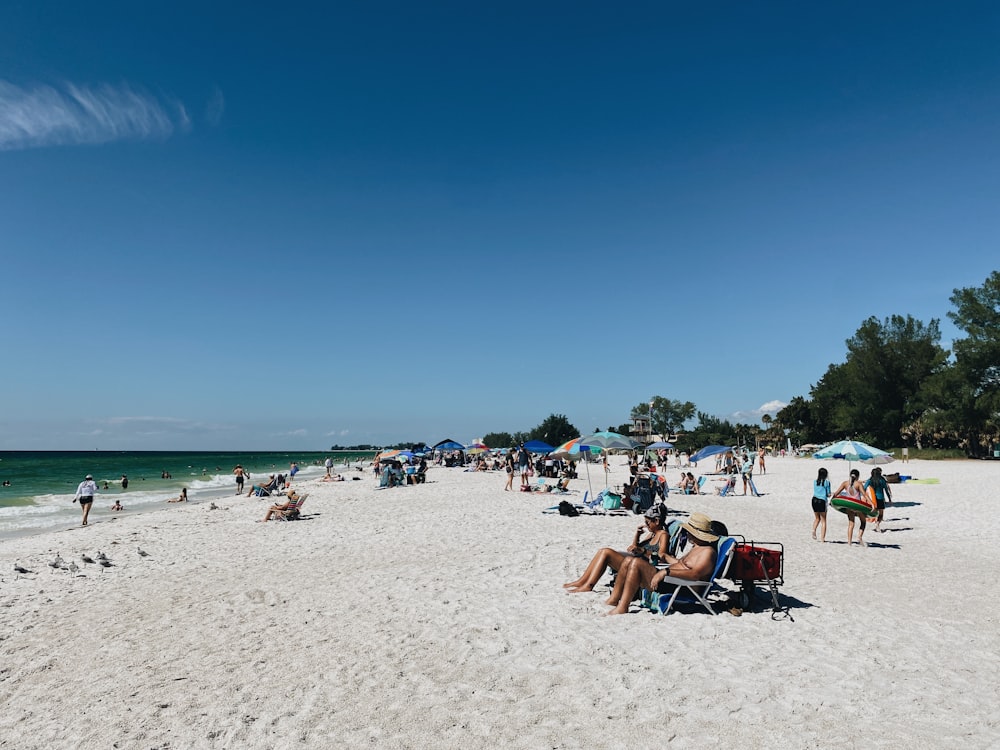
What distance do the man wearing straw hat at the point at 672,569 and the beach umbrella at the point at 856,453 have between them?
8993 millimetres

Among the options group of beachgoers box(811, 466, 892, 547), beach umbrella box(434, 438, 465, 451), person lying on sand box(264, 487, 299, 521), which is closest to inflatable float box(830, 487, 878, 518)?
group of beachgoers box(811, 466, 892, 547)

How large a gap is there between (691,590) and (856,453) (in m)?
9.98

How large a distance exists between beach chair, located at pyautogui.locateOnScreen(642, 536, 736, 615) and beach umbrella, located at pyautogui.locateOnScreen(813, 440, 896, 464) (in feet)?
29.3

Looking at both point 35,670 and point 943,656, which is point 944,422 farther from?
point 35,670

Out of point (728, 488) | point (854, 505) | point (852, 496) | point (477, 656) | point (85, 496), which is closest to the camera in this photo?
point (477, 656)

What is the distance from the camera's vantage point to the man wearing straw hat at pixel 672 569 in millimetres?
6516

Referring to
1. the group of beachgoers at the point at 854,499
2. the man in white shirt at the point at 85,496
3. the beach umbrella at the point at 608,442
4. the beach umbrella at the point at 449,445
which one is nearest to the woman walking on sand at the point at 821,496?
the group of beachgoers at the point at 854,499

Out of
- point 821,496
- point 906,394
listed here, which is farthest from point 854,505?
point 906,394

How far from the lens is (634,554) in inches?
286

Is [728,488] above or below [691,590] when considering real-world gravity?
above

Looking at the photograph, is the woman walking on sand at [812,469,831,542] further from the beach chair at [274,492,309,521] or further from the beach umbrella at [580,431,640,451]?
the beach chair at [274,492,309,521]

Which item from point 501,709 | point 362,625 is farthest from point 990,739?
point 362,625

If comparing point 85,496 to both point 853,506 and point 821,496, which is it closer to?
point 821,496

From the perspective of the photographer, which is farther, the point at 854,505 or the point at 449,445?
the point at 449,445
